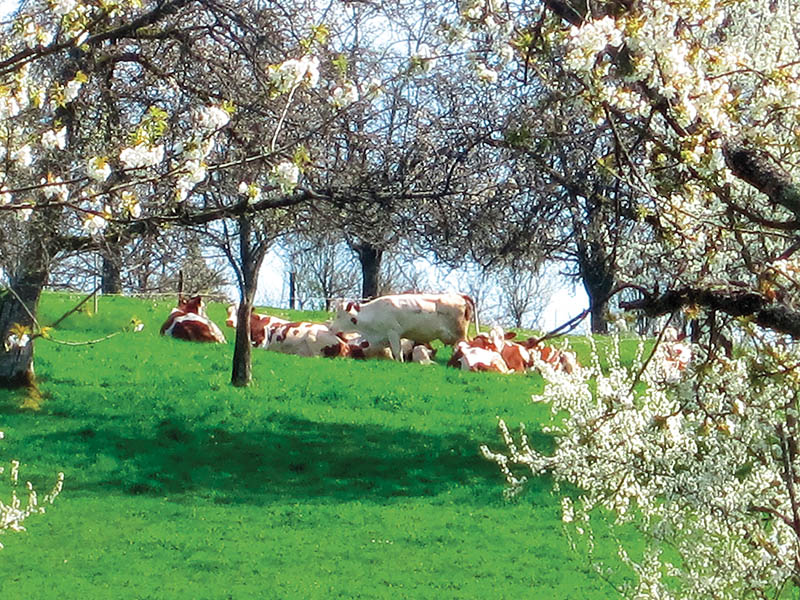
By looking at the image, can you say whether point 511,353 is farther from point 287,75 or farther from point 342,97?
point 287,75

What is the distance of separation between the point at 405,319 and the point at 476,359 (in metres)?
1.87

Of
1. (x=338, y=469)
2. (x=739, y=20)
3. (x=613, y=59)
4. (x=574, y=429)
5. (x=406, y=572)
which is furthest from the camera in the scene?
(x=338, y=469)

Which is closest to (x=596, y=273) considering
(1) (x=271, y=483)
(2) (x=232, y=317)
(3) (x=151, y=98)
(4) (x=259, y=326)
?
(1) (x=271, y=483)

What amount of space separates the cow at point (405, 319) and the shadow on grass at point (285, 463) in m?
5.76

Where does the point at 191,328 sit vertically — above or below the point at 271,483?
above

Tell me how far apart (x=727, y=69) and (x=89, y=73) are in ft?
38.8

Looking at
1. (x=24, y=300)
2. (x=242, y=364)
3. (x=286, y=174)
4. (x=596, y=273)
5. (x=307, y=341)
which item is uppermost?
(x=596, y=273)

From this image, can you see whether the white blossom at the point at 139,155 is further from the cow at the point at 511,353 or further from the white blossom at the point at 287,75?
the cow at the point at 511,353

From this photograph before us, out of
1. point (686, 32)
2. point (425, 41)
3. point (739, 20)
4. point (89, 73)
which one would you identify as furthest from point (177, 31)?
point (686, 32)

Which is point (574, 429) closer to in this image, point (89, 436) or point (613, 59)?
point (613, 59)

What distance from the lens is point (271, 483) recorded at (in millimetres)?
15820

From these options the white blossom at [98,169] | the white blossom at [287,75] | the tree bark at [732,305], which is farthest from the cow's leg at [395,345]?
the tree bark at [732,305]

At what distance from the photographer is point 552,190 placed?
13148 mm

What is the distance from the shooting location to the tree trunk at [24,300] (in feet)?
49.3
